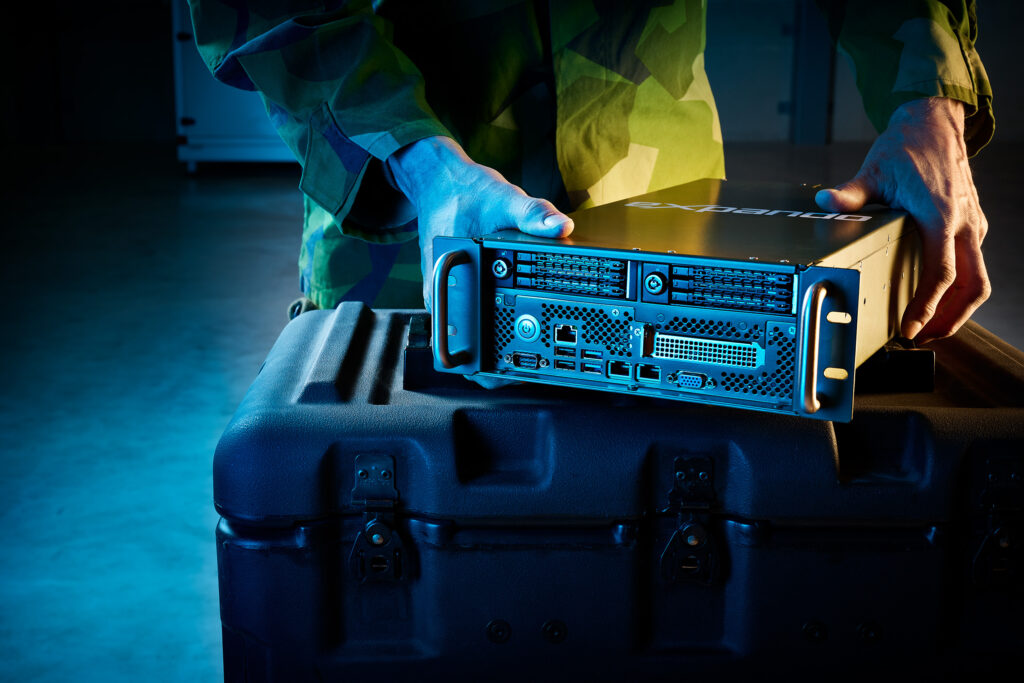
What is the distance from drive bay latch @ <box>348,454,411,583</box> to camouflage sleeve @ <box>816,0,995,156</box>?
2.09 ft

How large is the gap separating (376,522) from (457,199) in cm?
28

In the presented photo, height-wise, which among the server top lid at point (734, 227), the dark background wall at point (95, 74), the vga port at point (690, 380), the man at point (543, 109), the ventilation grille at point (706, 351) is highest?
the dark background wall at point (95, 74)

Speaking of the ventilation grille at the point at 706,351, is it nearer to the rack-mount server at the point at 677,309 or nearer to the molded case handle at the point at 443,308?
the rack-mount server at the point at 677,309

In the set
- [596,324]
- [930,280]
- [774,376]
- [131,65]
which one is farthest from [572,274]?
[131,65]

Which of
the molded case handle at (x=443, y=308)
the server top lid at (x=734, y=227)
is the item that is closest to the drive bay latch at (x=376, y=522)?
the molded case handle at (x=443, y=308)

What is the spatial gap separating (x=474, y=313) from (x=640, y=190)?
0.58m

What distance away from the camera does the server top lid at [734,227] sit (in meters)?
0.70

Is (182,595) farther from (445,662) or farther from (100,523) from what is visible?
(445,662)

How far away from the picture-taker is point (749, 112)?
27.8 feet

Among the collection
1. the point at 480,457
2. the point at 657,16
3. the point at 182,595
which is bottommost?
the point at 182,595

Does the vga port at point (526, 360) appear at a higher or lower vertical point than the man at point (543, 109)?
lower

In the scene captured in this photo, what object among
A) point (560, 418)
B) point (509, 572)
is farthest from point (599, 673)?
point (560, 418)

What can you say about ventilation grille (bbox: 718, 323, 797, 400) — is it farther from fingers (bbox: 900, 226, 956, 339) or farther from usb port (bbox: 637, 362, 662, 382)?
fingers (bbox: 900, 226, 956, 339)

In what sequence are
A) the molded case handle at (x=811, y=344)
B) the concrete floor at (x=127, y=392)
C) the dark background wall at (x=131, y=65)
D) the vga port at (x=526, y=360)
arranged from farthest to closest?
the dark background wall at (x=131, y=65)
the concrete floor at (x=127, y=392)
the vga port at (x=526, y=360)
the molded case handle at (x=811, y=344)
